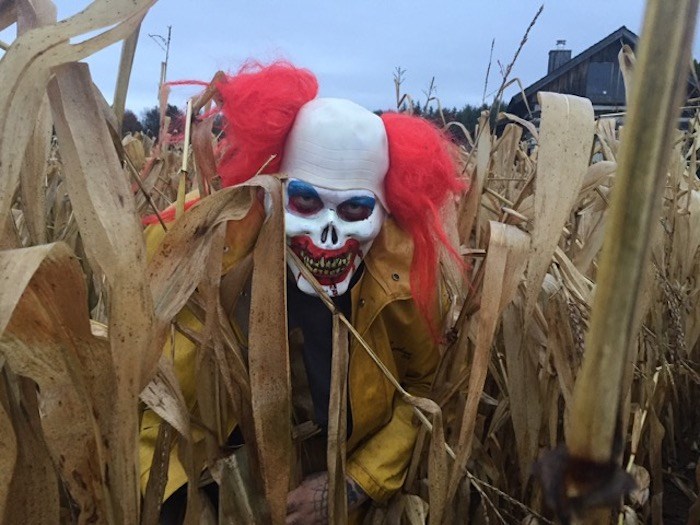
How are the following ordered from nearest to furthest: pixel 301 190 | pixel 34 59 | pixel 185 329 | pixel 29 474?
pixel 34 59 < pixel 29 474 < pixel 185 329 < pixel 301 190

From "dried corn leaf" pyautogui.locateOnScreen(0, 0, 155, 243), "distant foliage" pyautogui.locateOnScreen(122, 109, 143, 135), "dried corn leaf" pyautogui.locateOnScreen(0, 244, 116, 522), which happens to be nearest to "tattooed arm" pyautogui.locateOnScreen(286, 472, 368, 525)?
"dried corn leaf" pyautogui.locateOnScreen(0, 244, 116, 522)

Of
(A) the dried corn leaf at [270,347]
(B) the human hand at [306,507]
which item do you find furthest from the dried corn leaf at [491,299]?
(B) the human hand at [306,507]

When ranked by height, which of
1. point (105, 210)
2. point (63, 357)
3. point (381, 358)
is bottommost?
point (381, 358)

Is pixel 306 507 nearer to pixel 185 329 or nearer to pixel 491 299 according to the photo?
pixel 185 329

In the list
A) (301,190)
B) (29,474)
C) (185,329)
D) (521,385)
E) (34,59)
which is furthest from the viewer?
(301,190)

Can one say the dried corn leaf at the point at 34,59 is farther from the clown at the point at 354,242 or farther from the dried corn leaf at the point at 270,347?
the clown at the point at 354,242

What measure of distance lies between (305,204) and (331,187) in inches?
1.8

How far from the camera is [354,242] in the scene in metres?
1.04

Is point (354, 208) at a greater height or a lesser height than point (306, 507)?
greater

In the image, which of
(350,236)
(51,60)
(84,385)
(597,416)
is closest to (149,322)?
(84,385)

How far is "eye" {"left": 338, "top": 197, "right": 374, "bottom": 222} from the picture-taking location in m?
1.02

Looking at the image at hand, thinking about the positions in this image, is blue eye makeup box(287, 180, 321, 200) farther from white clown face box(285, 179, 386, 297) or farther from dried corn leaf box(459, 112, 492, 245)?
dried corn leaf box(459, 112, 492, 245)

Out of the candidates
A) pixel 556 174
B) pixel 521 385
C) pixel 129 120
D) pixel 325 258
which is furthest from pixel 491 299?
pixel 129 120

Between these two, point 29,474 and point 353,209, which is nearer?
point 29,474
